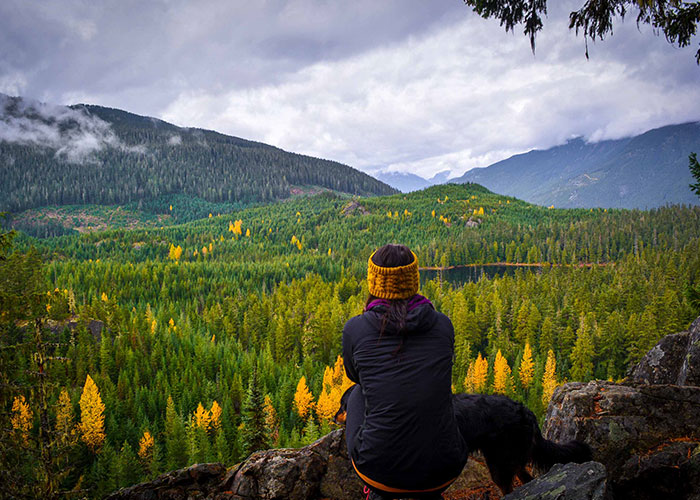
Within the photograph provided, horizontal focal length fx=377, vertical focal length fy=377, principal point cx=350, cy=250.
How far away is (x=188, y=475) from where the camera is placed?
7.70 meters

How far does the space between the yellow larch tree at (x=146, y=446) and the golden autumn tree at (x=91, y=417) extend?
16.8ft

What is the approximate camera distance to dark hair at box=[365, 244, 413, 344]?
13.4 feet

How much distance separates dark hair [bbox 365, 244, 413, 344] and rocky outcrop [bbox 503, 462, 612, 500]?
3180mm

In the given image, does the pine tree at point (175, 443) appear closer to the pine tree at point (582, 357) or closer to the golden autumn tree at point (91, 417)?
the golden autumn tree at point (91, 417)

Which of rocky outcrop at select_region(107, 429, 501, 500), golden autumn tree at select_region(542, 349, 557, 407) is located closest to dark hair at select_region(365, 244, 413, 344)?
rocky outcrop at select_region(107, 429, 501, 500)

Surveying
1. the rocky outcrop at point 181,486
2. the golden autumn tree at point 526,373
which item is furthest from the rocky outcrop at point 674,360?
the golden autumn tree at point 526,373

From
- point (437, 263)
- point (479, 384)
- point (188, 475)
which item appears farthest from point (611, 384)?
point (437, 263)

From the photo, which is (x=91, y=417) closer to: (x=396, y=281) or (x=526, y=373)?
(x=396, y=281)

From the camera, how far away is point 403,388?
3.99m

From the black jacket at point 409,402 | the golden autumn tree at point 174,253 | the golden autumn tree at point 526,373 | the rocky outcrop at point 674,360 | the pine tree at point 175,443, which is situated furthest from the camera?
the golden autumn tree at point 174,253

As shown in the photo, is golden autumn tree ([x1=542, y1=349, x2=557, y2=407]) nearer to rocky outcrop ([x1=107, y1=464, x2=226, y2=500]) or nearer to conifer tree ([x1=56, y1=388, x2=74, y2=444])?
conifer tree ([x1=56, y1=388, x2=74, y2=444])

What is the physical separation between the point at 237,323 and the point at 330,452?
77070mm

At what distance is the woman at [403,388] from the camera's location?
4.00m

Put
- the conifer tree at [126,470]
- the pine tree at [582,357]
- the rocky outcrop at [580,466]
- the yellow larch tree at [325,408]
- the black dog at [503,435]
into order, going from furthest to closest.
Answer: the pine tree at [582,357] → the yellow larch tree at [325,408] → the conifer tree at [126,470] → the rocky outcrop at [580,466] → the black dog at [503,435]
